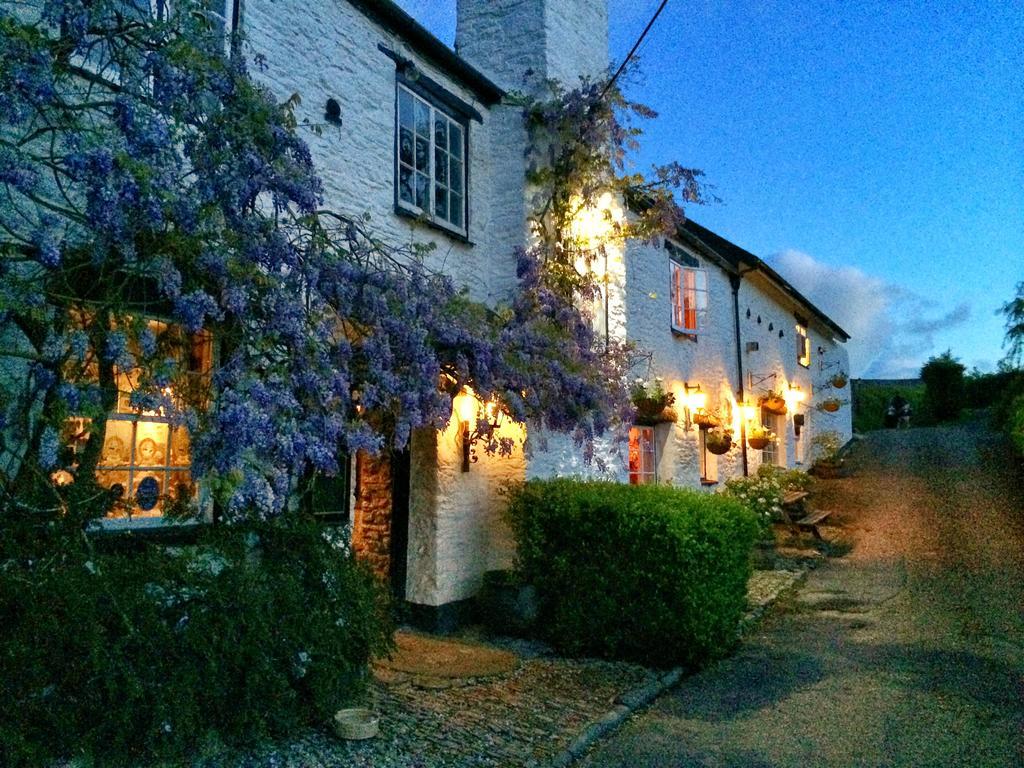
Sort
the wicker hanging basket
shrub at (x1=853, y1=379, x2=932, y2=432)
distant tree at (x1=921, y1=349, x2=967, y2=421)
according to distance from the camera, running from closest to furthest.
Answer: the wicker hanging basket, distant tree at (x1=921, y1=349, x2=967, y2=421), shrub at (x1=853, y1=379, x2=932, y2=432)

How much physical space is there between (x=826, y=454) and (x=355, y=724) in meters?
17.9

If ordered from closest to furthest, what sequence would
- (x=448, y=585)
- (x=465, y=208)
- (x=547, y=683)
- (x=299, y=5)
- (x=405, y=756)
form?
(x=405, y=756)
(x=547, y=683)
(x=299, y=5)
(x=448, y=585)
(x=465, y=208)

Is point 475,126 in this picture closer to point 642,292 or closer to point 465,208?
point 465,208

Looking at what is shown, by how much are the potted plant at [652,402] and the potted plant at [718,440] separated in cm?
191

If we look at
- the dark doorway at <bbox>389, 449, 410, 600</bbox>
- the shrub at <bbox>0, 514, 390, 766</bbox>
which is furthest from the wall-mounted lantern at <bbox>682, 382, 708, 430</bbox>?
the shrub at <bbox>0, 514, 390, 766</bbox>

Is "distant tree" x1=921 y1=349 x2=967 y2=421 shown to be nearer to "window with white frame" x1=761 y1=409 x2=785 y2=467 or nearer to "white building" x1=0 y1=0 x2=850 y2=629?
"window with white frame" x1=761 y1=409 x2=785 y2=467

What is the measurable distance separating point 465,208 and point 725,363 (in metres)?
7.74

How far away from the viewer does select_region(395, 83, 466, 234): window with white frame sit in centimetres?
777

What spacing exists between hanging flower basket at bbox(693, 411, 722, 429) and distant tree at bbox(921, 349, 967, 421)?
18657mm

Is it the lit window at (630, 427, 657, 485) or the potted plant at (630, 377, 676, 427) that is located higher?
the potted plant at (630, 377, 676, 427)

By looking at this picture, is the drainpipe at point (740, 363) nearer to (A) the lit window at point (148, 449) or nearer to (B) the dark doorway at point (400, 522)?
(B) the dark doorway at point (400, 522)

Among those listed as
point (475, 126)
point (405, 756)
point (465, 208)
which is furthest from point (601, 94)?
point (405, 756)

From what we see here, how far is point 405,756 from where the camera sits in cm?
435

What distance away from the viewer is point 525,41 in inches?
367
